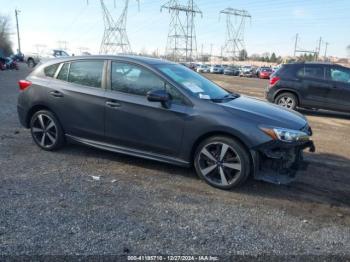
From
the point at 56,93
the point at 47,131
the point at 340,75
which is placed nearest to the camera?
the point at 56,93

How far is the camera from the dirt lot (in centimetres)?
348

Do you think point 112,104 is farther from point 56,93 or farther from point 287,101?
point 287,101

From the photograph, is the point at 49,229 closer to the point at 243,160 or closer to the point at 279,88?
the point at 243,160

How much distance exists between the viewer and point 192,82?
554 cm

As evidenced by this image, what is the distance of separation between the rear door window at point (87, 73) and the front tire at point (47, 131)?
2.42 feet

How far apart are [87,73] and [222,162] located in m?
2.60

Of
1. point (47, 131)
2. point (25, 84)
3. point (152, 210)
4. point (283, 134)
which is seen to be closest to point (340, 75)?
point (283, 134)

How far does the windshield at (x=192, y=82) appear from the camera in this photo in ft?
17.2

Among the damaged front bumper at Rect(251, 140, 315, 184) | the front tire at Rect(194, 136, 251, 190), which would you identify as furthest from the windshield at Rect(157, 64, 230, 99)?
the damaged front bumper at Rect(251, 140, 315, 184)

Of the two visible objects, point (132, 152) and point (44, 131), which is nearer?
point (132, 152)

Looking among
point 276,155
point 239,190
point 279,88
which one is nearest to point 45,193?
point 239,190

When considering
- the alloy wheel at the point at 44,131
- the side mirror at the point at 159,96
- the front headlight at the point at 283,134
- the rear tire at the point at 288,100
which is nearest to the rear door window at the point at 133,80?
the side mirror at the point at 159,96

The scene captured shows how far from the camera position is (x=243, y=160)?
4703 millimetres

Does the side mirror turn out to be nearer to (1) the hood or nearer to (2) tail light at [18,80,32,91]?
(1) the hood
